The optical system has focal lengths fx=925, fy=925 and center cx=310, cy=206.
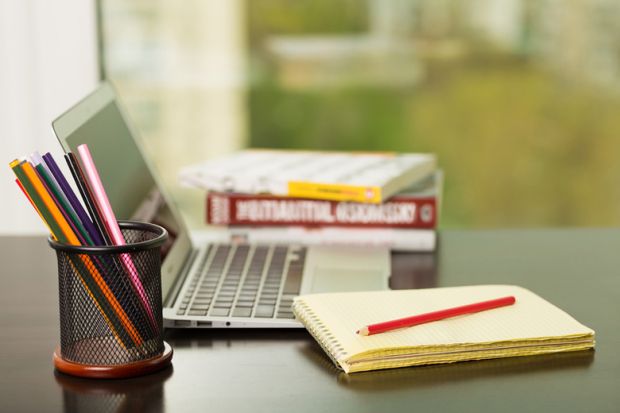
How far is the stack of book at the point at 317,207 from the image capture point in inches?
48.7

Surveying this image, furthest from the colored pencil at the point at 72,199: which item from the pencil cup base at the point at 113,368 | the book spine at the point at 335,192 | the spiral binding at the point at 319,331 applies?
the book spine at the point at 335,192

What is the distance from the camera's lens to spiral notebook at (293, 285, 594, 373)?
2.64 feet

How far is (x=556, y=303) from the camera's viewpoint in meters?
0.99

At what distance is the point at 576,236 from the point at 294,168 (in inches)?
16.3

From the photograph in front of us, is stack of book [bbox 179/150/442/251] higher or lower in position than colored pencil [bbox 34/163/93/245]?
lower

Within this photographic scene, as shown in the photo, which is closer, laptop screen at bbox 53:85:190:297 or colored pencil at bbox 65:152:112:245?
colored pencil at bbox 65:152:112:245

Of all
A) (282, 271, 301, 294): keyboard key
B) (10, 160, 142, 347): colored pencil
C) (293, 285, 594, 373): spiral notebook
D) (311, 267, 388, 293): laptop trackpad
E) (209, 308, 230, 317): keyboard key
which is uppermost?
(10, 160, 142, 347): colored pencil

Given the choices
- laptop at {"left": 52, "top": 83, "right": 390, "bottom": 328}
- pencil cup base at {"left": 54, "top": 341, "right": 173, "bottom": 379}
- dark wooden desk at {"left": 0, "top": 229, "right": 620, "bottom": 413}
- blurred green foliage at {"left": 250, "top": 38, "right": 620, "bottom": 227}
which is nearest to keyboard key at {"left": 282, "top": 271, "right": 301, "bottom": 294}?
laptop at {"left": 52, "top": 83, "right": 390, "bottom": 328}

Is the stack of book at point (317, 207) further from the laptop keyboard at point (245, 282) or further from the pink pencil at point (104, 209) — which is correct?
the pink pencil at point (104, 209)

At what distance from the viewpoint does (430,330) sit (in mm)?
843

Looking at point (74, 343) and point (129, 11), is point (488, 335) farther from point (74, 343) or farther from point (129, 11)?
point (129, 11)

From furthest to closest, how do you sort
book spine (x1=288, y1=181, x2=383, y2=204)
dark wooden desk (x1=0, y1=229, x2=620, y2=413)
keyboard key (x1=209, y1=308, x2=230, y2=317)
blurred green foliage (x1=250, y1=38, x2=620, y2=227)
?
blurred green foliage (x1=250, y1=38, x2=620, y2=227) → book spine (x1=288, y1=181, x2=383, y2=204) → keyboard key (x1=209, y1=308, x2=230, y2=317) → dark wooden desk (x1=0, y1=229, x2=620, y2=413)

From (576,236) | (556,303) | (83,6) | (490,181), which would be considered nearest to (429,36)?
(490,181)

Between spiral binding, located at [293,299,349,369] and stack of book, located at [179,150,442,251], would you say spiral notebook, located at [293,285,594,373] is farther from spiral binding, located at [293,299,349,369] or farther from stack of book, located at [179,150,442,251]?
stack of book, located at [179,150,442,251]
